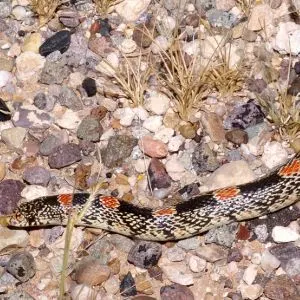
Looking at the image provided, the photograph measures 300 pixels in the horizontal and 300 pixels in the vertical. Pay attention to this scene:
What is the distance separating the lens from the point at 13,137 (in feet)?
25.6

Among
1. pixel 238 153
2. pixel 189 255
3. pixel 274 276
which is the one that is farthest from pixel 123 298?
pixel 238 153

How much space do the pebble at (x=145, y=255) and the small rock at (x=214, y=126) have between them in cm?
135

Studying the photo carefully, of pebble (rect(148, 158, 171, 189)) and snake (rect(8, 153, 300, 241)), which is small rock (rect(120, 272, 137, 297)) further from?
pebble (rect(148, 158, 171, 189))

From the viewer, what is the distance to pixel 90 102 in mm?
8008

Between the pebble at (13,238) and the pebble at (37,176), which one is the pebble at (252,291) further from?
the pebble at (37,176)

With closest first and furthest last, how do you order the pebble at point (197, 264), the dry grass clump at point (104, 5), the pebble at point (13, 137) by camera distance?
the pebble at point (197, 264), the pebble at point (13, 137), the dry grass clump at point (104, 5)

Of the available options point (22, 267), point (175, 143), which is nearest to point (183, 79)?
point (175, 143)

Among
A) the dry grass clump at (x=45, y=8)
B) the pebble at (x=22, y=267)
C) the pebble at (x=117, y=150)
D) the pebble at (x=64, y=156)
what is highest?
the dry grass clump at (x=45, y=8)

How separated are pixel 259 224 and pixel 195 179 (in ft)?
2.64

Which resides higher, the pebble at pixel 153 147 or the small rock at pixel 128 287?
the pebble at pixel 153 147

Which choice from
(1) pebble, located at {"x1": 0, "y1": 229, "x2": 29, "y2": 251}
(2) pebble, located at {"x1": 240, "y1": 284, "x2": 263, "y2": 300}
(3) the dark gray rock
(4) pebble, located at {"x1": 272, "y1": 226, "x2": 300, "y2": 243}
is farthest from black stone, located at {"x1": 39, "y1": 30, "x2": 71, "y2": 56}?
(2) pebble, located at {"x1": 240, "y1": 284, "x2": 263, "y2": 300}

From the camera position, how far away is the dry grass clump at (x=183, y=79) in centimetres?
738

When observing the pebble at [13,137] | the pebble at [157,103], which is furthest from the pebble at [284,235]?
the pebble at [13,137]

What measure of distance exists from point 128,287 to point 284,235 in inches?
61.8
